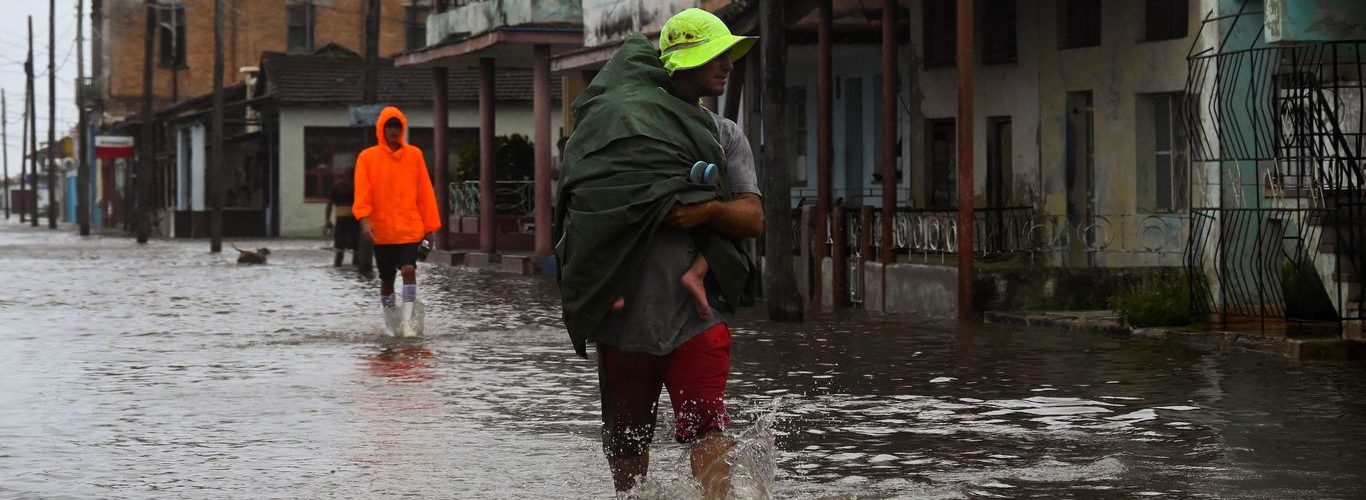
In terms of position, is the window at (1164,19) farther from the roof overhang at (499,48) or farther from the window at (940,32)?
the roof overhang at (499,48)

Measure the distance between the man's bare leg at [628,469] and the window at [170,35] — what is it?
65.6m

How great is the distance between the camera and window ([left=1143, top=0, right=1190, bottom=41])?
20.6m

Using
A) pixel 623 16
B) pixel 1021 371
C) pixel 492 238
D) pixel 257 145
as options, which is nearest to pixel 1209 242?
pixel 1021 371

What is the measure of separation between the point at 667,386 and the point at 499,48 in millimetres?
26747

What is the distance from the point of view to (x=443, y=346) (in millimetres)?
15477

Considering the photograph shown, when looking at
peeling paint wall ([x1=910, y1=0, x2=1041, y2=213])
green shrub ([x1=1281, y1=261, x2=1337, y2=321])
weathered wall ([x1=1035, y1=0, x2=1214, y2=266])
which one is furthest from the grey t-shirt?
peeling paint wall ([x1=910, y1=0, x2=1041, y2=213])

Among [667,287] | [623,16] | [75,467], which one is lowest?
[75,467]

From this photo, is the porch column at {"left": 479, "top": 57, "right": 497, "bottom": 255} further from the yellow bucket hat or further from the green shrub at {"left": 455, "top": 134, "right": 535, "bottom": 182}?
the yellow bucket hat

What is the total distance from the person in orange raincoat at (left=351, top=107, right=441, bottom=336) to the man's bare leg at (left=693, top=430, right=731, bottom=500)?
9.40m

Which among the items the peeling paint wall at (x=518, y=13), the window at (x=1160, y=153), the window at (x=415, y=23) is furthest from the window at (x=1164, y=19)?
the window at (x=415, y=23)

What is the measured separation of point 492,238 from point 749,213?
27069 millimetres

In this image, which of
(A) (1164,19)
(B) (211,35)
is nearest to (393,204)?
(A) (1164,19)

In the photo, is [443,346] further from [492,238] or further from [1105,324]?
[492,238]

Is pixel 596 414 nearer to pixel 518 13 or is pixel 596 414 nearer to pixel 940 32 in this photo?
pixel 940 32
